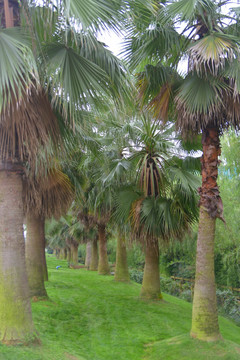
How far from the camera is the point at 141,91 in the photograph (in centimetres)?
898

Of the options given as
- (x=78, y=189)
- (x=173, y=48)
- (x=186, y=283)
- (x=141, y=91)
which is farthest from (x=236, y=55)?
(x=186, y=283)

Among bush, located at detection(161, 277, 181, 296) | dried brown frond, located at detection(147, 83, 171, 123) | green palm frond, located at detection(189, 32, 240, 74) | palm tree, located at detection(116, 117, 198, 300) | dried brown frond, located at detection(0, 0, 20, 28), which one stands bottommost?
bush, located at detection(161, 277, 181, 296)

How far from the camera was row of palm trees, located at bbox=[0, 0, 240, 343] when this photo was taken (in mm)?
5684

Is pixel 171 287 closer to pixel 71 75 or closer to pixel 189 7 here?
pixel 189 7

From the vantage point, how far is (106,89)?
22.3ft

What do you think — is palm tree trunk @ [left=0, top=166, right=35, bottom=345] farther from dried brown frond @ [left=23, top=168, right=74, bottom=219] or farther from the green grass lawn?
dried brown frond @ [left=23, top=168, right=74, bottom=219]

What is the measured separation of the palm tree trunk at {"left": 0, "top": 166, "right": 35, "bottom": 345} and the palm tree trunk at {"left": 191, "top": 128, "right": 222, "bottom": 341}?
11.8ft

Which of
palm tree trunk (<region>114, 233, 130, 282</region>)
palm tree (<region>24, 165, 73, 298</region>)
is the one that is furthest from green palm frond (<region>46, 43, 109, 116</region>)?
palm tree trunk (<region>114, 233, 130, 282</region>)

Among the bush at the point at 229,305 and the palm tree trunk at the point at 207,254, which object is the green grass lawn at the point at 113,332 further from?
the bush at the point at 229,305

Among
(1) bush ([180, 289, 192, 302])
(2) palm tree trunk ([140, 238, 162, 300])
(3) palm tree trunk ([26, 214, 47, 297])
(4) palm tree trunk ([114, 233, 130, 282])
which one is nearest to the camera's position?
(3) palm tree trunk ([26, 214, 47, 297])

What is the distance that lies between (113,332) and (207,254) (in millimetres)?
3857

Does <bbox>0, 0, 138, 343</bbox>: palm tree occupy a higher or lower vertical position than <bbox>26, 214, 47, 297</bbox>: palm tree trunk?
higher

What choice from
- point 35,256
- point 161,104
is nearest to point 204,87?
point 161,104

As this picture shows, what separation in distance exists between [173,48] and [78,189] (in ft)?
18.5
